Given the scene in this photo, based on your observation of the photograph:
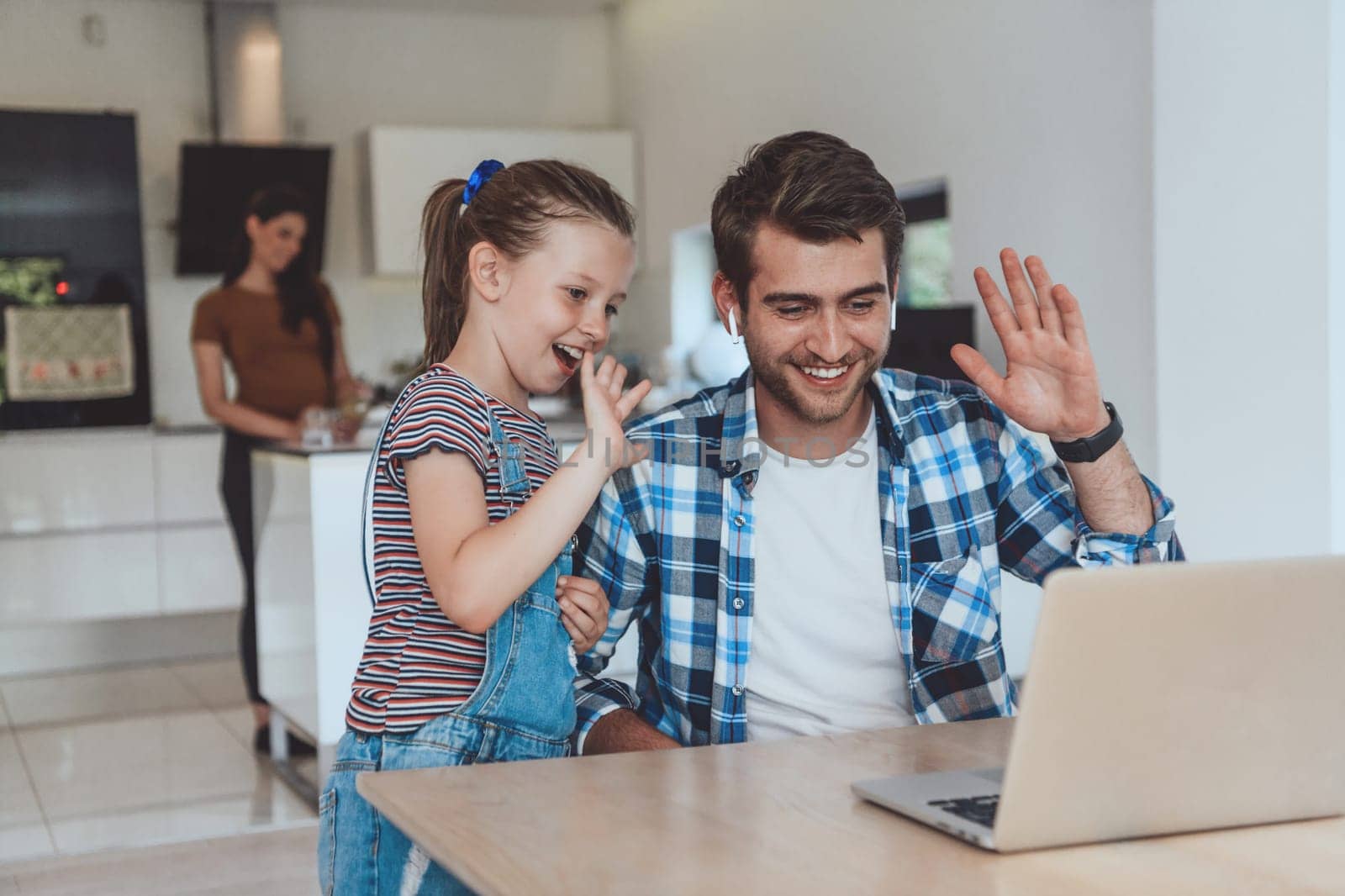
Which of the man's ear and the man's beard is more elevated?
the man's ear

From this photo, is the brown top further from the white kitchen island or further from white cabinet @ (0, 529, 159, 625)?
white cabinet @ (0, 529, 159, 625)

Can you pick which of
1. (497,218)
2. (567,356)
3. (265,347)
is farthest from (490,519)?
(265,347)

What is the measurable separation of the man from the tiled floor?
204 cm

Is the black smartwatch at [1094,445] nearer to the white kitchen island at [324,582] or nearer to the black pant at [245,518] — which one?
the white kitchen island at [324,582]

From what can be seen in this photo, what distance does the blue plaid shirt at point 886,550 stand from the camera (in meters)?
1.66

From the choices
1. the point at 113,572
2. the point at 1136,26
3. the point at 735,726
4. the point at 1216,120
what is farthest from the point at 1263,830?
the point at 113,572

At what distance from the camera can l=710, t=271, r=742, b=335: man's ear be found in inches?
70.7

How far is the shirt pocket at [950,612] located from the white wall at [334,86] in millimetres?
4877

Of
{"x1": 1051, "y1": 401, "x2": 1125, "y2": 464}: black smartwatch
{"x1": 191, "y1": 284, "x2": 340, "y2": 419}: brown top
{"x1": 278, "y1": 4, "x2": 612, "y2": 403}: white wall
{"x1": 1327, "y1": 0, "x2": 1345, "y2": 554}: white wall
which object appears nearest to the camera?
{"x1": 1051, "y1": 401, "x2": 1125, "y2": 464}: black smartwatch

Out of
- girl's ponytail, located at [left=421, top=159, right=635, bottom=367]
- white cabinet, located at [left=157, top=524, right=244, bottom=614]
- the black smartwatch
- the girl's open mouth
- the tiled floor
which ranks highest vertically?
girl's ponytail, located at [left=421, top=159, right=635, bottom=367]

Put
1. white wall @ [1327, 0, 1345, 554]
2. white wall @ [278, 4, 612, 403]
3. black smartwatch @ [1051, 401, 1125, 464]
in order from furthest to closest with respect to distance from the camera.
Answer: white wall @ [278, 4, 612, 403], white wall @ [1327, 0, 1345, 554], black smartwatch @ [1051, 401, 1125, 464]

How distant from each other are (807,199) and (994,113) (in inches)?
90.2

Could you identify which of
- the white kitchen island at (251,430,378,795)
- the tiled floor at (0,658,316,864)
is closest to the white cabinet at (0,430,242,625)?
the tiled floor at (0,658,316,864)

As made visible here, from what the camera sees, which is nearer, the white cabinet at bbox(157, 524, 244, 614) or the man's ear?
the man's ear
